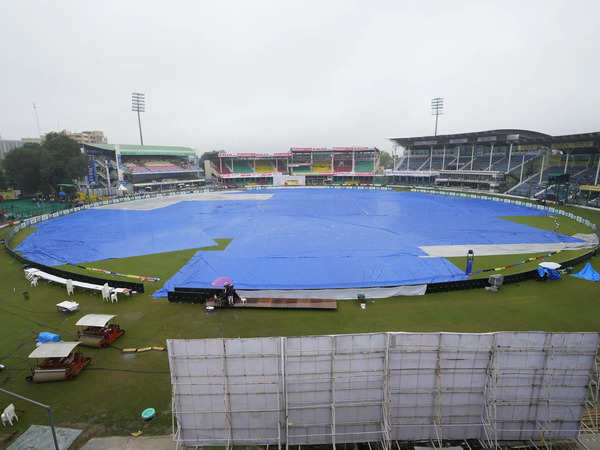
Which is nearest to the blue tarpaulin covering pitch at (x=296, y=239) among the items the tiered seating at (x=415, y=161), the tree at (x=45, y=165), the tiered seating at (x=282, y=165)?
the tree at (x=45, y=165)

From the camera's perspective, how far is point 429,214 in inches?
1619

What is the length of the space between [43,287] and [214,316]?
41.1ft

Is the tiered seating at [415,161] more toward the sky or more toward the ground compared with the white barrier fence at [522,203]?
more toward the sky

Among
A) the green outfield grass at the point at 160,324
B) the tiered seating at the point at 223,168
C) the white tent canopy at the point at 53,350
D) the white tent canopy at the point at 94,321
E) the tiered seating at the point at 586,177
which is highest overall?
the tiered seating at the point at 223,168

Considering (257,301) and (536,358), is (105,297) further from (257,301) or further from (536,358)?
(536,358)

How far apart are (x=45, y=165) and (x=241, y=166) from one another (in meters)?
53.3

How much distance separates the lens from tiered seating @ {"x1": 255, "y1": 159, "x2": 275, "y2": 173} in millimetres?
99000

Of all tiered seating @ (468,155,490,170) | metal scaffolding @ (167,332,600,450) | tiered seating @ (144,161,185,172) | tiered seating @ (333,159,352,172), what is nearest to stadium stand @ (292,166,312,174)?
tiered seating @ (333,159,352,172)

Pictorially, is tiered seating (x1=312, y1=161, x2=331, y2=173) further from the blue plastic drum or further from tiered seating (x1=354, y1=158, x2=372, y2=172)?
the blue plastic drum

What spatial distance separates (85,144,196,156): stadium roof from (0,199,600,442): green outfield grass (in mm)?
63842

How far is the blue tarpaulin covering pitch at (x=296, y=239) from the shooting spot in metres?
19.6

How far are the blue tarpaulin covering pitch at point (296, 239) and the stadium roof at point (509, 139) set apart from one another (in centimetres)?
1573

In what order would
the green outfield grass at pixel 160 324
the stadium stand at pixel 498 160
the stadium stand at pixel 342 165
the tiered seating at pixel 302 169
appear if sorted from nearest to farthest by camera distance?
the green outfield grass at pixel 160 324 < the stadium stand at pixel 498 160 < the stadium stand at pixel 342 165 < the tiered seating at pixel 302 169

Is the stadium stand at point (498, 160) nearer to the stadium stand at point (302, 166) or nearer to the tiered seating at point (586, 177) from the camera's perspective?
the tiered seating at point (586, 177)
